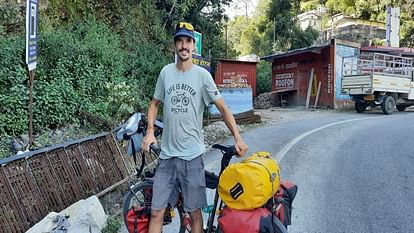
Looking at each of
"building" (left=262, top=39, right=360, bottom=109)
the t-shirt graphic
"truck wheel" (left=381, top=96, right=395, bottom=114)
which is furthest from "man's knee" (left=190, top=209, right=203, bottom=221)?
"building" (left=262, top=39, right=360, bottom=109)

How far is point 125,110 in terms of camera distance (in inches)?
287

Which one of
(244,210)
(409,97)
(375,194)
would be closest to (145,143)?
(244,210)

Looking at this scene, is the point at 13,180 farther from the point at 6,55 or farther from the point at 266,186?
the point at 6,55

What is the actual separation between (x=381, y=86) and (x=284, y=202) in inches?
573

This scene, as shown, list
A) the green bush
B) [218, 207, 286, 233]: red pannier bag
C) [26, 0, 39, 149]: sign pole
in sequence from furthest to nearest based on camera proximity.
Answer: the green bush < [26, 0, 39, 149]: sign pole < [218, 207, 286, 233]: red pannier bag

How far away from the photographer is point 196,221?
2898mm

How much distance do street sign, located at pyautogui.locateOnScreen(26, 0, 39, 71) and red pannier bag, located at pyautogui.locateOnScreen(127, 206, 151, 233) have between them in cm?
292

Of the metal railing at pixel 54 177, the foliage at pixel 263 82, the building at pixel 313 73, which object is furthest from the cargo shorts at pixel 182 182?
the foliage at pixel 263 82

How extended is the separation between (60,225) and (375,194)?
387 cm

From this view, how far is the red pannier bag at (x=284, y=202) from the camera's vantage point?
2.58 metres

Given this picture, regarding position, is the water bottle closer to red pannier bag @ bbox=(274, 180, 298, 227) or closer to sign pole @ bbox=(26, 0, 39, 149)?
red pannier bag @ bbox=(274, 180, 298, 227)

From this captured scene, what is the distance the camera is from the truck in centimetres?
1525

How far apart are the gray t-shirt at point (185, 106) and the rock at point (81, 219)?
1321 millimetres

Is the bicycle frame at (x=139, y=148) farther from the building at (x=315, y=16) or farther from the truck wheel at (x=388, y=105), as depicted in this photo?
the building at (x=315, y=16)
